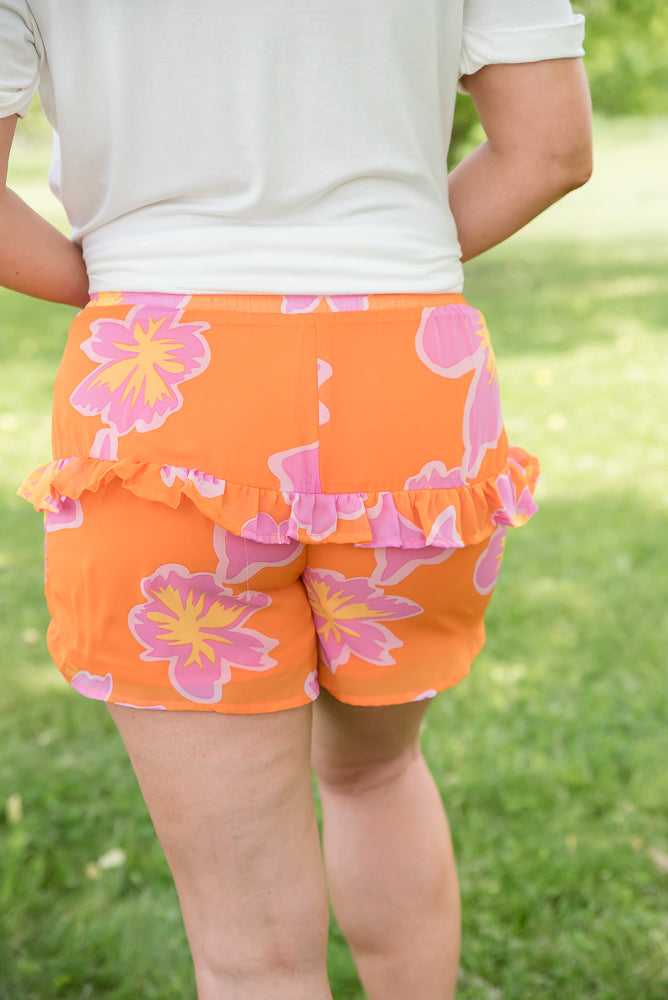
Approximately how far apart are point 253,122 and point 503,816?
6.65 feet

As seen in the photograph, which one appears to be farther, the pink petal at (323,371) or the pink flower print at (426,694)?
the pink flower print at (426,694)

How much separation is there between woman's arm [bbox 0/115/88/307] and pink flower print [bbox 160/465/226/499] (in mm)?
391

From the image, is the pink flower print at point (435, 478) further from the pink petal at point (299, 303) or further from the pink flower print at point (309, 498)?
the pink petal at point (299, 303)

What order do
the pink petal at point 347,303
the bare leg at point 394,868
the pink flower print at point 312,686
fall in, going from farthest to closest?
the bare leg at point 394,868 < the pink flower print at point 312,686 < the pink petal at point 347,303

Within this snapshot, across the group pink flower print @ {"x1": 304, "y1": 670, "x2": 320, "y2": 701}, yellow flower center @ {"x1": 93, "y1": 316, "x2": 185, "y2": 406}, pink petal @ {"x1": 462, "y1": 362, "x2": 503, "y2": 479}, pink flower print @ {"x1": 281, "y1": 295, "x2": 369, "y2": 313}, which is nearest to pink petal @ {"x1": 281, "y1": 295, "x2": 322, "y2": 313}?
pink flower print @ {"x1": 281, "y1": 295, "x2": 369, "y2": 313}

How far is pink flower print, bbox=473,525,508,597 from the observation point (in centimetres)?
142

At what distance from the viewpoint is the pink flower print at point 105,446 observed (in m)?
1.22

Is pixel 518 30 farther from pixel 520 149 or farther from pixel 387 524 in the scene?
pixel 387 524

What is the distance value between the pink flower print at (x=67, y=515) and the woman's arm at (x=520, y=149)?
0.72 meters

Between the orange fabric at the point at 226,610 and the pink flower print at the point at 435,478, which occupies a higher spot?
the pink flower print at the point at 435,478

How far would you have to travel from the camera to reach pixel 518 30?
1.30 meters

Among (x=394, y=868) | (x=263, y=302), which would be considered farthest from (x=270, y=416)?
(x=394, y=868)

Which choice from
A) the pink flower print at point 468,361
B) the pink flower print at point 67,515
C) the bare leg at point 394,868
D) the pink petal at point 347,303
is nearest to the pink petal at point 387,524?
the pink flower print at point 468,361

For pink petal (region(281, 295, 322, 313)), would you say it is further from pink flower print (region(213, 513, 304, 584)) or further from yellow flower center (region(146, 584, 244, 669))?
yellow flower center (region(146, 584, 244, 669))
